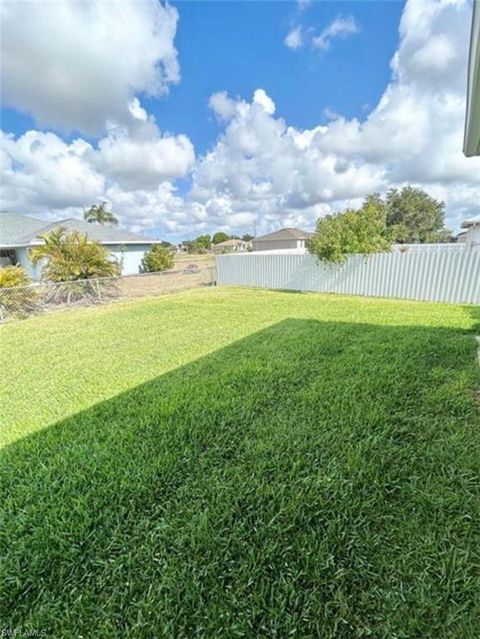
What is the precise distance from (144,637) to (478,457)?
2.30m

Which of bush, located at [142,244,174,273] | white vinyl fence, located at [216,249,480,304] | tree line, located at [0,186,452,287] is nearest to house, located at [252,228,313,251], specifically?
bush, located at [142,244,174,273]

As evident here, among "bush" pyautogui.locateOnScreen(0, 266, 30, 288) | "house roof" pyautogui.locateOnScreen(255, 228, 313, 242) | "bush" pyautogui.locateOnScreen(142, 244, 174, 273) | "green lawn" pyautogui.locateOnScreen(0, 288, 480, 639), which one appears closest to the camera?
"green lawn" pyautogui.locateOnScreen(0, 288, 480, 639)

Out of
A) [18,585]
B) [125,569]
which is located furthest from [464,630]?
[18,585]

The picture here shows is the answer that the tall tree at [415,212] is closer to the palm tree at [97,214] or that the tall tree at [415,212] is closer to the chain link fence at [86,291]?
the chain link fence at [86,291]

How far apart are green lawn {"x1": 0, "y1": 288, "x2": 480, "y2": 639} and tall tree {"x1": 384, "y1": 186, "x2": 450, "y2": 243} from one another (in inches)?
1517

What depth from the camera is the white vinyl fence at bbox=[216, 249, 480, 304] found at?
8086 mm

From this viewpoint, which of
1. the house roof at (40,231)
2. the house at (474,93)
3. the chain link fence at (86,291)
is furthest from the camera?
the house roof at (40,231)

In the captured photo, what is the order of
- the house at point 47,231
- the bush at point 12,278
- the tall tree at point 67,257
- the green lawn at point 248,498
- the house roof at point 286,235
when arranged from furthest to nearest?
1. the house roof at point 286,235
2. the house at point 47,231
3. the tall tree at point 67,257
4. the bush at point 12,278
5. the green lawn at point 248,498

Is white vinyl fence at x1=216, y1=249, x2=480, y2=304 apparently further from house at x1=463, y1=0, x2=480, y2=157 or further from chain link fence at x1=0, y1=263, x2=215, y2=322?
house at x1=463, y1=0, x2=480, y2=157

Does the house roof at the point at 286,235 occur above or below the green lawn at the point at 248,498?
above

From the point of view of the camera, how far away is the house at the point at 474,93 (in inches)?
90.9

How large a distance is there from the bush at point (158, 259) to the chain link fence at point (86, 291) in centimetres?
475

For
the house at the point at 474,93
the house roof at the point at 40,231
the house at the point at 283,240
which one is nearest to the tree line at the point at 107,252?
the house at the point at 474,93

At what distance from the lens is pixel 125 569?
5.01 ft
